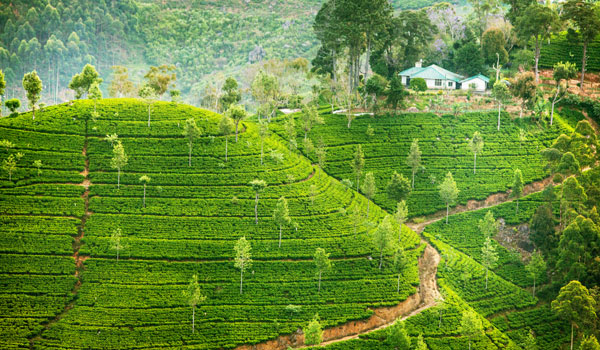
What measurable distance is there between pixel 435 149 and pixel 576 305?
39057 mm

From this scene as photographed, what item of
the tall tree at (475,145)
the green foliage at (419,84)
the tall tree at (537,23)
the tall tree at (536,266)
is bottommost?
the tall tree at (536,266)

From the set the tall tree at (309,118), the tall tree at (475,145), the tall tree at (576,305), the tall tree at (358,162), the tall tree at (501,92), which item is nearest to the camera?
the tall tree at (576,305)

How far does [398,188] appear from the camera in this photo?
9169cm

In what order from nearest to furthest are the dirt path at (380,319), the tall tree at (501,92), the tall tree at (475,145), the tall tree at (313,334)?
the tall tree at (313,334)
the dirt path at (380,319)
the tall tree at (475,145)
the tall tree at (501,92)

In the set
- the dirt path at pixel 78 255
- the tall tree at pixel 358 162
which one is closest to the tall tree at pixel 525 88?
the tall tree at pixel 358 162

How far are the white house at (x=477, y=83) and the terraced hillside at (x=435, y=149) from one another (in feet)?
36.5

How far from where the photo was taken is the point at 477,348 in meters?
73.2

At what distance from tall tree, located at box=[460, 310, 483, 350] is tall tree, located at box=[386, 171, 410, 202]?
941 inches

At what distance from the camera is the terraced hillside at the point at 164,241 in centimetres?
7231

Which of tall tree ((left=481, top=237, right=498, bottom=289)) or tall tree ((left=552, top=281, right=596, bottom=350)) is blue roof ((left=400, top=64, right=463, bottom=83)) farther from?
tall tree ((left=552, top=281, right=596, bottom=350))

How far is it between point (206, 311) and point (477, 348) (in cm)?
3306

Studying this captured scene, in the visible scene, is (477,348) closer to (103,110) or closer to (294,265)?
(294,265)

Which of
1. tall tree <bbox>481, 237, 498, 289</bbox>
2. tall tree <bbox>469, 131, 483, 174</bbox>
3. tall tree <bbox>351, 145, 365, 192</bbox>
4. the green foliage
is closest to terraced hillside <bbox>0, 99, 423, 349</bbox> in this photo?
tall tree <bbox>351, 145, 365, 192</bbox>

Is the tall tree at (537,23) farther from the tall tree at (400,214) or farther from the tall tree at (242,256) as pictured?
the tall tree at (242,256)
